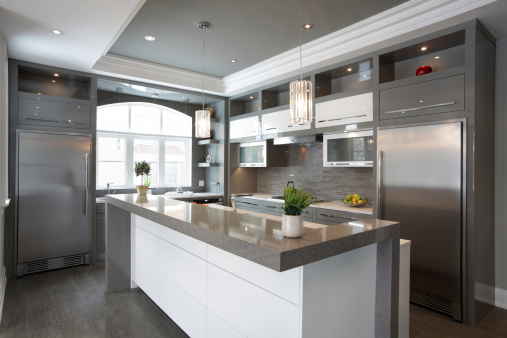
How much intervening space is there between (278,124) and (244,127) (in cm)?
84

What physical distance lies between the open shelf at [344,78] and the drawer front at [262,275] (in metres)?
2.91

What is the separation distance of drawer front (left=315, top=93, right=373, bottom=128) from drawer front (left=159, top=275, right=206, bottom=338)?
268 centimetres

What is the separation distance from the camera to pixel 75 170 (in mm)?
4129

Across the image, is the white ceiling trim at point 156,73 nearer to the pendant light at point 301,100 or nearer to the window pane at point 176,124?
the window pane at point 176,124

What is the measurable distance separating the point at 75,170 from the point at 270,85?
3.10 metres

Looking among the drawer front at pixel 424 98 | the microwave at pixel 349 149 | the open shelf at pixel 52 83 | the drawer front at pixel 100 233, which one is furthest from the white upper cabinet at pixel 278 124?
the drawer front at pixel 100 233

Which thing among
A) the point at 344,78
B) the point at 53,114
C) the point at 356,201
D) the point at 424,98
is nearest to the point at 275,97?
the point at 344,78

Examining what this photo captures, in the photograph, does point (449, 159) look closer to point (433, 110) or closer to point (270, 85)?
point (433, 110)

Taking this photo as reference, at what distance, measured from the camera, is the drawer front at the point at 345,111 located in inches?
138

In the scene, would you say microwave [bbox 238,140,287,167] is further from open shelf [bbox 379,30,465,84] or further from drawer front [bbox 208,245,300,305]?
drawer front [bbox 208,245,300,305]

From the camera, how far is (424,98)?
117 inches

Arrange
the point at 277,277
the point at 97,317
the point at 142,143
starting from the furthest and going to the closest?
1. the point at 142,143
2. the point at 97,317
3. the point at 277,277

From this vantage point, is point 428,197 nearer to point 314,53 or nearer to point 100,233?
point 314,53

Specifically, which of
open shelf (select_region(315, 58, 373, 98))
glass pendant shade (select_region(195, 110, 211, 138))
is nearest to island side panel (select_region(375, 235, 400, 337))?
glass pendant shade (select_region(195, 110, 211, 138))
